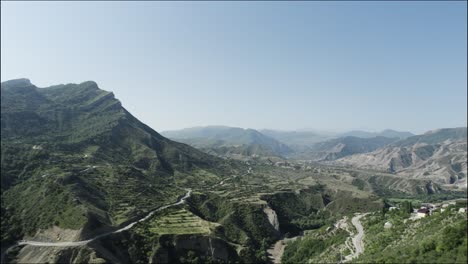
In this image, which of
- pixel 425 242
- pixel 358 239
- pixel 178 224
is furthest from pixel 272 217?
pixel 425 242

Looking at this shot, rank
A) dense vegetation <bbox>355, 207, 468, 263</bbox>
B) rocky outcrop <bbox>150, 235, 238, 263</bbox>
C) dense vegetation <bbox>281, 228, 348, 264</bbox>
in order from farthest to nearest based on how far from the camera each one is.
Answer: dense vegetation <bbox>281, 228, 348, 264</bbox>
rocky outcrop <bbox>150, 235, 238, 263</bbox>
dense vegetation <bbox>355, 207, 468, 263</bbox>

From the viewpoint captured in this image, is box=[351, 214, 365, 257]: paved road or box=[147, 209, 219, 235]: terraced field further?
box=[147, 209, 219, 235]: terraced field

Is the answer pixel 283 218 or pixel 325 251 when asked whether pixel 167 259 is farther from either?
pixel 283 218

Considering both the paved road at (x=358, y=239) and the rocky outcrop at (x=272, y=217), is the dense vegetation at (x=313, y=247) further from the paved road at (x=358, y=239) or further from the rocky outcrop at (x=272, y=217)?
the rocky outcrop at (x=272, y=217)

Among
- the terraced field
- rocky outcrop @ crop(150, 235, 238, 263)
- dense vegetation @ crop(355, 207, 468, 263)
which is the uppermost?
dense vegetation @ crop(355, 207, 468, 263)

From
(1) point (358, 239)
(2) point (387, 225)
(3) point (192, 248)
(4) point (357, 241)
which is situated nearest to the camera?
(4) point (357, 241)

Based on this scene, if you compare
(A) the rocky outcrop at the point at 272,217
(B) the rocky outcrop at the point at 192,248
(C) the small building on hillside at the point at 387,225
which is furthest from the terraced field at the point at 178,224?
(C) the small building on hillside at the point at 387,225

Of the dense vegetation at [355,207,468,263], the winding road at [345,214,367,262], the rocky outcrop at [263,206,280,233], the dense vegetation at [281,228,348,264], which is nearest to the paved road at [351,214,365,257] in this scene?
the winding road at [345,214,367,262]

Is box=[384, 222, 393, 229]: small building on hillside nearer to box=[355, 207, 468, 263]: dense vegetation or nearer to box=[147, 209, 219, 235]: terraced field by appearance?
box=[355, 207, 468, 263]: dense vegetation

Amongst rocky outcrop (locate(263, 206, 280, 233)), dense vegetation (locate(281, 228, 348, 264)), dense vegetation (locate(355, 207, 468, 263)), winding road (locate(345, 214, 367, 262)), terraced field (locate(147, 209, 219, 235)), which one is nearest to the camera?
dense vegetation (locate(355, 207, 468, 263))

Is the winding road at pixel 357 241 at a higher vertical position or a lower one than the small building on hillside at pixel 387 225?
lower

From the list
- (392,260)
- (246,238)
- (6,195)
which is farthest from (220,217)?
(392,260)

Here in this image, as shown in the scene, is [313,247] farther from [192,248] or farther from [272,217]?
[192,248]
